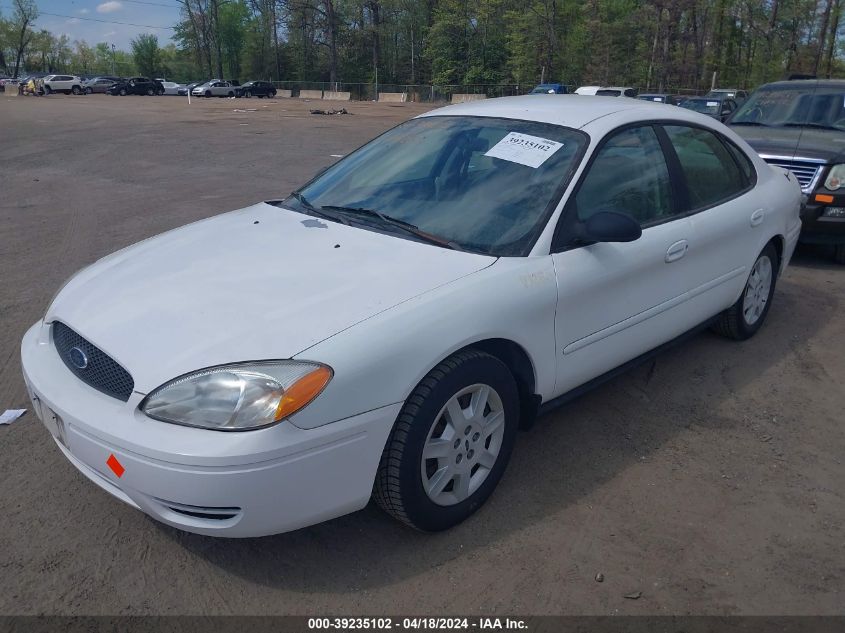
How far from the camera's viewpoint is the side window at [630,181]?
3.49 meters

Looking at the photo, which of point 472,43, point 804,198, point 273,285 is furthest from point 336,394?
point 472,43

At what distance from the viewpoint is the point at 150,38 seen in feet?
309

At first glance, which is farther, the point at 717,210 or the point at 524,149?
the point at 717,210

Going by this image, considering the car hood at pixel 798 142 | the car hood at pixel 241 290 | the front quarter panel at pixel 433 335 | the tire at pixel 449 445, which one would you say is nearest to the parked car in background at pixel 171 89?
the car hood at pixel 798 142

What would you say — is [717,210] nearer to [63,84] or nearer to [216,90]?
[63,84]

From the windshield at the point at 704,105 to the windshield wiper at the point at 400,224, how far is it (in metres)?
18.7

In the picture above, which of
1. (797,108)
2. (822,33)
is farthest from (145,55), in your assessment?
(797,108)

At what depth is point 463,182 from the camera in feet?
11.6

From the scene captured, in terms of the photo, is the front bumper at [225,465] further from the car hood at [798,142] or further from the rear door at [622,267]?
the car hood at [798,142]

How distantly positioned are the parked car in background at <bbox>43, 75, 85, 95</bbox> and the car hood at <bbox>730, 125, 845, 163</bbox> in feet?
203

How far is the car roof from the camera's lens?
148 inches

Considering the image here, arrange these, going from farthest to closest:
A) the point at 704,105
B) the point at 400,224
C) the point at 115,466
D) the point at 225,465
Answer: the point at 704,105, the point at 400,224, the point at 115,466, the point at 225,465

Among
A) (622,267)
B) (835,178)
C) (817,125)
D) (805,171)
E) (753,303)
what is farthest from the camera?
(817,125)

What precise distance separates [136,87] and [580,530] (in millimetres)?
67888
